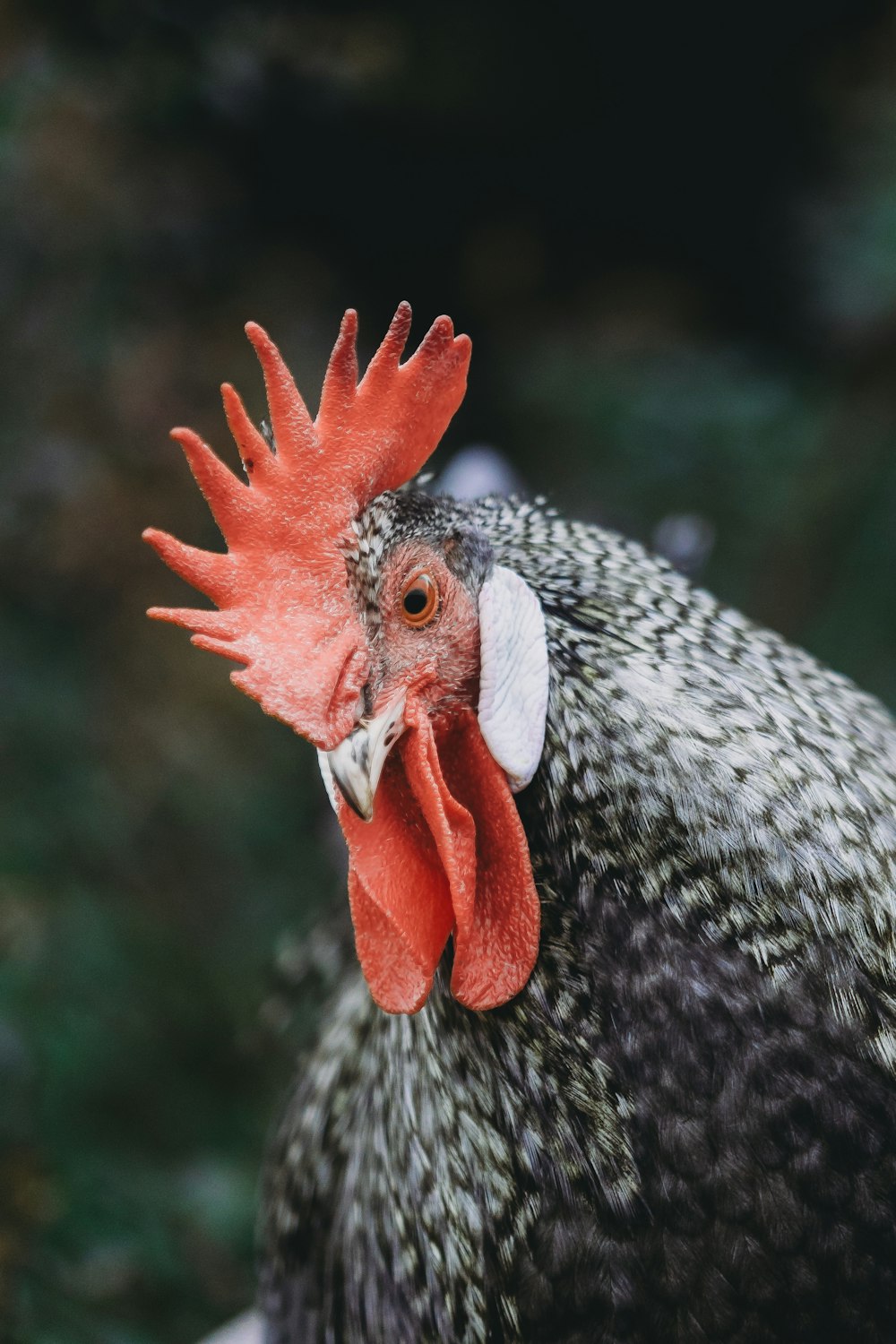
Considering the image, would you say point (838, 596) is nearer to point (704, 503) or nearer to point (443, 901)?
point (704, 503)

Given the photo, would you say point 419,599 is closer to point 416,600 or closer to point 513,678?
point 416,600

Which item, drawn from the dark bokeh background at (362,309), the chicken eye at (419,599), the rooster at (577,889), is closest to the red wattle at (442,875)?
the rooster at (577,889)

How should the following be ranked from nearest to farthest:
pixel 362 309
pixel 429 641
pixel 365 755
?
pixel 365 755, pixel 429 641, pixel 362 309

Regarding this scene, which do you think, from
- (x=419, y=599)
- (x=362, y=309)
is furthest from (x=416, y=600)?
(x=362, y=309)

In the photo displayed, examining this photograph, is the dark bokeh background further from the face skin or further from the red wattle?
the face skin

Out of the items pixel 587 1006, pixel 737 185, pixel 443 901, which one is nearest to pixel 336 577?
pixel 443 901

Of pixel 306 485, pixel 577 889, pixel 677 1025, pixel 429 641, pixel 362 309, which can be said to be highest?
pixel 362 309

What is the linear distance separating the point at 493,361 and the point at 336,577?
16.5ft

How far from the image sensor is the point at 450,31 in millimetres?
5824

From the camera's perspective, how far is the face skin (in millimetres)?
1680

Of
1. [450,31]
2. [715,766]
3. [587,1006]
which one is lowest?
[587,1006]

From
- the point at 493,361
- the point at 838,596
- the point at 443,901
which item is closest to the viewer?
the point at 443,901

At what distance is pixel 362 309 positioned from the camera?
20.6 feet

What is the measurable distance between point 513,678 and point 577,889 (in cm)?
31
